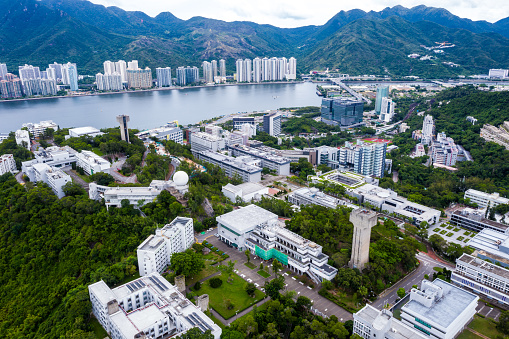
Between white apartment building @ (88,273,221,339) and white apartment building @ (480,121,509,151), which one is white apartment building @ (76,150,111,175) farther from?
white apartment building @ (480,121,509,151)

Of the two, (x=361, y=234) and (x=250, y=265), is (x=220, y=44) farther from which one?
(x=361, y=234)

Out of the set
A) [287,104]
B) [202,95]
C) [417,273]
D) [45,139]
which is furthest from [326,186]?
[202,95]

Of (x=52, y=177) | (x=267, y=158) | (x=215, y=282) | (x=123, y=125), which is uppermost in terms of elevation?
(x=123, y=125)

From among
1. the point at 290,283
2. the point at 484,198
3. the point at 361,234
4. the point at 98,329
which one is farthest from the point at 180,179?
the point at 484,198

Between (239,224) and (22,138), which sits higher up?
(22,138)

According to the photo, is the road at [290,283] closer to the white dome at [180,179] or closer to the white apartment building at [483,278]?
the white dome at [180,179]

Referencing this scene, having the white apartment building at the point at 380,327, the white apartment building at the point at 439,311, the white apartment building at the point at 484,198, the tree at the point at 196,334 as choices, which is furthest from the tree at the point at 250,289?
the white apartment building at the point at 484,198
